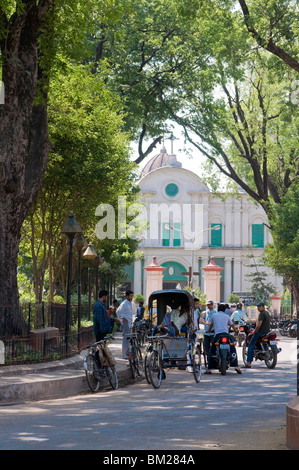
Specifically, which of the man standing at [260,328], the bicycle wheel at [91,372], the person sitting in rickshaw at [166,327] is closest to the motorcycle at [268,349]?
the man standing at [260,328]

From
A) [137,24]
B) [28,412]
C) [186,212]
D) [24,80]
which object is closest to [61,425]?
[28,412]

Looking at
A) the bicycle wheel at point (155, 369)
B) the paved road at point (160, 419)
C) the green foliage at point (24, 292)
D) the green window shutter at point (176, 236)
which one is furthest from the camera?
the green window shutter at point (176, 236)

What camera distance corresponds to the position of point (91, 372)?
44.2 feet

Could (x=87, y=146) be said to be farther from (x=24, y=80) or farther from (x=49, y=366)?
(x=49, y=366)

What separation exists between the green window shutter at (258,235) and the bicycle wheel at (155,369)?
5701cm

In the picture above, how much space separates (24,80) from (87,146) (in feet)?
29.2

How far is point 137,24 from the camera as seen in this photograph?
32.8 metres

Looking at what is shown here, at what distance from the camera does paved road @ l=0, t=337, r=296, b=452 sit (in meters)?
7.63

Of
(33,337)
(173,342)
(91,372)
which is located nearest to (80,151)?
(173,342)

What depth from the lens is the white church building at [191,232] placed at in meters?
69.6

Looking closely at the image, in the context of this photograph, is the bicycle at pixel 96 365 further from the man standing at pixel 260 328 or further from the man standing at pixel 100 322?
the man standing at pixel 260 328

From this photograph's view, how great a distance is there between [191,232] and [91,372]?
5646 centimetres

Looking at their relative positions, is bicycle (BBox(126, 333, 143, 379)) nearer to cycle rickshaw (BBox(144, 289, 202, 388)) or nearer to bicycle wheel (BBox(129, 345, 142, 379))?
bicycle wheel (BBox(129, 345, 142, 379))

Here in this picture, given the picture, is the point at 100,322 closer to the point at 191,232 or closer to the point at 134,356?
the point at 134,356
